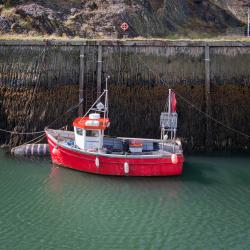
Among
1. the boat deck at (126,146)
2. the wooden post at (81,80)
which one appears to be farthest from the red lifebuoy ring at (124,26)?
the boat deck at (126,146)

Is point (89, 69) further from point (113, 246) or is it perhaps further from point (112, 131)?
point (113, 246)

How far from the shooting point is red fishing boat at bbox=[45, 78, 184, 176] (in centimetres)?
2072

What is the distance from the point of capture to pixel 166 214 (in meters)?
16.7

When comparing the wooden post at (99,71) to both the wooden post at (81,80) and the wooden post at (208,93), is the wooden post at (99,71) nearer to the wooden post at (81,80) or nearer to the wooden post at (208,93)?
the wooden post at (81,80)

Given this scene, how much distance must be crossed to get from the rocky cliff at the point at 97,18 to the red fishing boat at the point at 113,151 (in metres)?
11.7

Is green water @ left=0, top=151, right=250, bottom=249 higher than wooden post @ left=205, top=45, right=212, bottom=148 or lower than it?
lower

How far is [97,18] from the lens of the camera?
33.9 metres

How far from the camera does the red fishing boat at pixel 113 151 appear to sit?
20719 millimetres

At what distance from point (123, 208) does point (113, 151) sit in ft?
16.9

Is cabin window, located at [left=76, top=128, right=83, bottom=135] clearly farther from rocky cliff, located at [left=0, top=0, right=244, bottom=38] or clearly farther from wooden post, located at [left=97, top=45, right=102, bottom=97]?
rocky cliff, located at [left=0, top=0, right=244, bottom=38]

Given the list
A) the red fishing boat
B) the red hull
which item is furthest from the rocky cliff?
the red hull

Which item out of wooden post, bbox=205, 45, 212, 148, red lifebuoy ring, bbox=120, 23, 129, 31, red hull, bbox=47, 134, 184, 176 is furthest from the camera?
red lifebuoy ring, bbox=120, 23, 129, 31

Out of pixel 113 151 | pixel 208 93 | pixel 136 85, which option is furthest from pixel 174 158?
pixel 136 85

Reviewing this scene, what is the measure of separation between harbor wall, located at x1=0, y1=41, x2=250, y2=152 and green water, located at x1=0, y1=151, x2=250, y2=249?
119 inches
